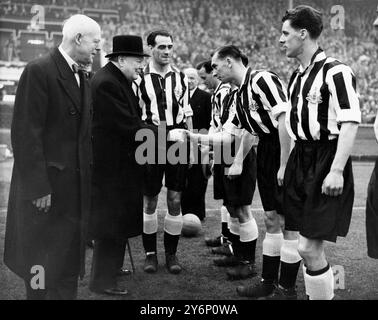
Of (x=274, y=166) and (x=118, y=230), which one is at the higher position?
(x=274, y=166)

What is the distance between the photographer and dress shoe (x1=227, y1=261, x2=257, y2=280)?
4.25 metres

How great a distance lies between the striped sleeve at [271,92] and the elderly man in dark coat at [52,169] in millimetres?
1217

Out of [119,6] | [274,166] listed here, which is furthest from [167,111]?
[119,6]

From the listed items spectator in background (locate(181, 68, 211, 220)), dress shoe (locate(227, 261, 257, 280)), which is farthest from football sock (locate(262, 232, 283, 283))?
spectator in background (locate(181, 68, 211, 220))

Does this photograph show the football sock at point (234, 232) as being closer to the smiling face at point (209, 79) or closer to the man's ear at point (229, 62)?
the man's ear at point (229, 62)

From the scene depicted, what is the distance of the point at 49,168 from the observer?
9.80ft

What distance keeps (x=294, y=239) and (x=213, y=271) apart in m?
1.16

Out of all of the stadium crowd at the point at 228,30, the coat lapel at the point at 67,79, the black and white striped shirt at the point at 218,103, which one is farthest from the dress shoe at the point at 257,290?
the stadium crowd at the point at 228,30

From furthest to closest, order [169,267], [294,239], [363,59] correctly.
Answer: [363,59], [169,267], [294,239]

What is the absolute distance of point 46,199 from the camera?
2879 mm

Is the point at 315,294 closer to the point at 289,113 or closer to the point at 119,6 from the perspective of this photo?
the point at 289,113

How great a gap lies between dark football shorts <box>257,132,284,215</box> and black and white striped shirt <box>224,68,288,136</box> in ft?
0.27

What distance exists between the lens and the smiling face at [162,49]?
451 centimetres

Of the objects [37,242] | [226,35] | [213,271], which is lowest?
[213,271]
